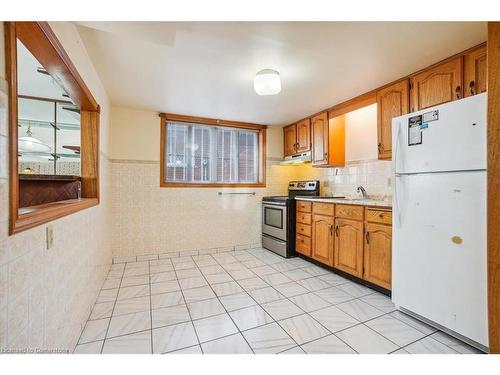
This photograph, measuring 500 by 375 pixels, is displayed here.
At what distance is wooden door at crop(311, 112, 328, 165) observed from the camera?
343 centimetres

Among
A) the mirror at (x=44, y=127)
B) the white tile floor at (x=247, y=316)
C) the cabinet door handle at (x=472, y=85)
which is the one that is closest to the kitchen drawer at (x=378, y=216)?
the white tile floor at (x=247, y=316)

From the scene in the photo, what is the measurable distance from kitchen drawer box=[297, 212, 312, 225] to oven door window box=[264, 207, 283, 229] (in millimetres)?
279

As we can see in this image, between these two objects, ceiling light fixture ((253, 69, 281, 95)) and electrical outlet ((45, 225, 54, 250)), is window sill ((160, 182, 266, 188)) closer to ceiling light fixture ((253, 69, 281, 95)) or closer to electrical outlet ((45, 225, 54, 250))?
ceiling light fixture ((253, 69, 281, 95))

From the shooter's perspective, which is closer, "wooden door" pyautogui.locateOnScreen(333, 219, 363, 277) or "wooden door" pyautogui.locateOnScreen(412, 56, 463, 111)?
"wooden door" pyautogui.locateOnScreen(412, 56, 463, 111)

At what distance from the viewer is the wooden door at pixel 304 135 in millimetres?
3760

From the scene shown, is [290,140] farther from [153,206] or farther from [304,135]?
[153,206]

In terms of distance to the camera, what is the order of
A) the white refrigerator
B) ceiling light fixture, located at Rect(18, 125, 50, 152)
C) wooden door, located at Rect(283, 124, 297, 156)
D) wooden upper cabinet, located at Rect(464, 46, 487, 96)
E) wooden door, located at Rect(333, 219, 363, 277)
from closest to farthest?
the white refrigerator, wooden upper cabinet, located at Rect(464, 46, 487, 96), wooden door, located at Rect(333, 219, 363, 277), ceiling light fixture, located at Rect(18, 125, 50, 152), wooden door, located at Rect(283, 124, 297, 156)

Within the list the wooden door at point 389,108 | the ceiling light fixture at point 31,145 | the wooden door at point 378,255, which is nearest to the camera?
the wooden door at point 378,255

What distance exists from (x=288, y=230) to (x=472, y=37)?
8.93 ft

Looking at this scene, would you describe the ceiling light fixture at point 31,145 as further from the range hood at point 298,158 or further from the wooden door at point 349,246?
the wooden door at point 349,246

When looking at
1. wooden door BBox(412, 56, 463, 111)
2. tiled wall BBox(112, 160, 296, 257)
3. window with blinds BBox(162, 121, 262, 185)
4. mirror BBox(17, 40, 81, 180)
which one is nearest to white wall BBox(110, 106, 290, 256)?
tiled wall BBox(112, 160, 296, 257)

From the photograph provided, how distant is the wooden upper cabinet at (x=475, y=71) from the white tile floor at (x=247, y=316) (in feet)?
6.05

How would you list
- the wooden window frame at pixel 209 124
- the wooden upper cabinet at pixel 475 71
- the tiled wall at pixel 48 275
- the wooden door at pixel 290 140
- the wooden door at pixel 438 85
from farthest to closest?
the wooden door at pixel 290 140, the wooden window frame at pixel 209 124, the wooden door at pixel 438 85, the wooden upper cabinet at pixel 475 71, the tiled wall at pixel 48 275

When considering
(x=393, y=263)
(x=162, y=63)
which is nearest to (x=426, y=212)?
(x=393, y=263)
